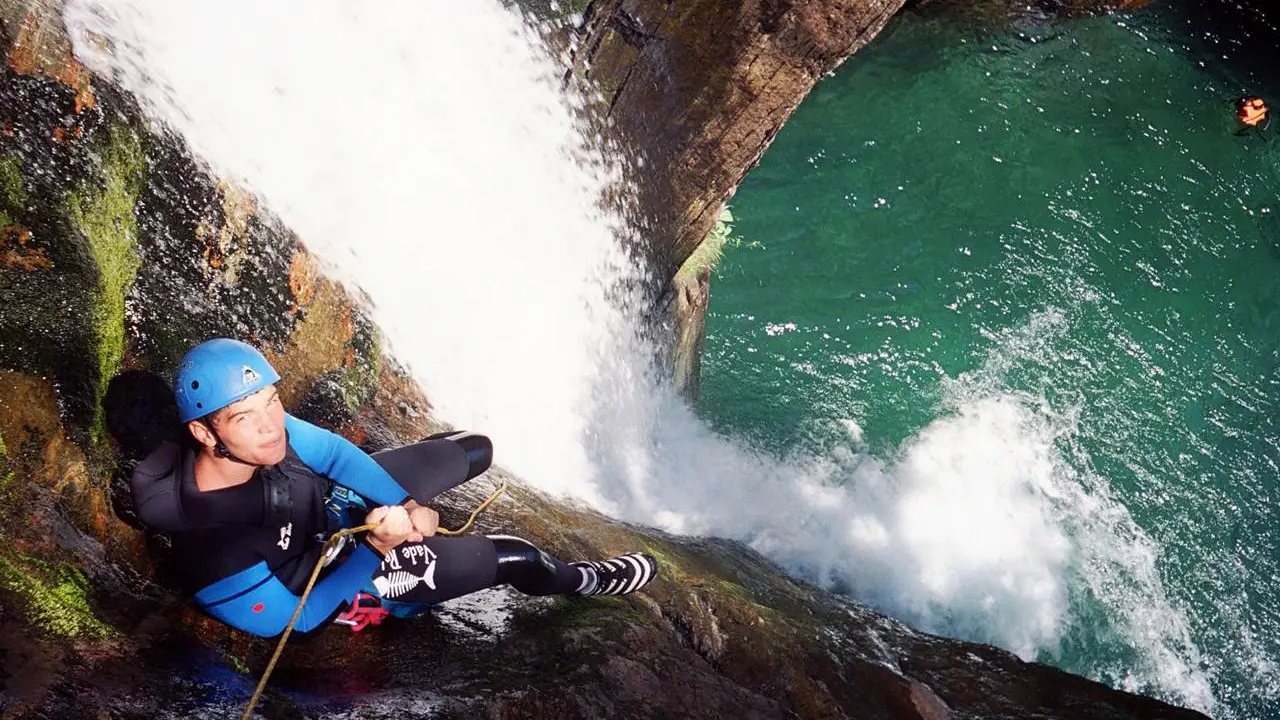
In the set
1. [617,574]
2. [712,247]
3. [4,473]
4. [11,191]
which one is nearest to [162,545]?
[4,473]

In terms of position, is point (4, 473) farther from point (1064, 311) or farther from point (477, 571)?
point (1064, 311)

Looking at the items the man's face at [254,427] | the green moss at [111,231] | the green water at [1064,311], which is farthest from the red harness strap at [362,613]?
the green water at [1064,311]

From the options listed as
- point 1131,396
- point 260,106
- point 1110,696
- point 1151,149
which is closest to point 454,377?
point 260,106

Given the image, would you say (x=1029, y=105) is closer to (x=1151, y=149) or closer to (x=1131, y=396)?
(x=1151, y=149)

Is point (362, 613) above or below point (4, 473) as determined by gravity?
below

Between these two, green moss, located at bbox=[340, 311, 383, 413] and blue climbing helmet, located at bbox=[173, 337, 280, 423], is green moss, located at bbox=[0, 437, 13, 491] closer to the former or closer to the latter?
blue climbing helmet, located at bbox=[173, 337, 280, 423]
